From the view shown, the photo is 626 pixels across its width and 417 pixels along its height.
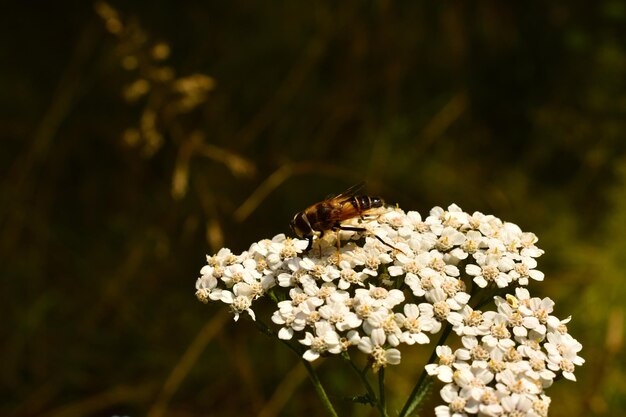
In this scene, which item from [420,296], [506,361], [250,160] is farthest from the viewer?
[250,160]

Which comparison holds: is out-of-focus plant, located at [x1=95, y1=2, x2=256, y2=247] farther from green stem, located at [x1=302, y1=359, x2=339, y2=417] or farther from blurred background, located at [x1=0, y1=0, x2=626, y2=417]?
green stem, located at [x1=302, y1=359, x2=339, y2=417]

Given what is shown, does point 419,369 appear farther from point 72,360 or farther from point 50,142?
point 50,142

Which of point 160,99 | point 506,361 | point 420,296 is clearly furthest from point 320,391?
point 160,99

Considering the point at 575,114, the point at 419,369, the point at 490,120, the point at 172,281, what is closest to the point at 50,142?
the point at 172,281

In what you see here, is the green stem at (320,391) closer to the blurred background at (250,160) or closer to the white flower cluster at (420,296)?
the white flower cluster at (420,296)

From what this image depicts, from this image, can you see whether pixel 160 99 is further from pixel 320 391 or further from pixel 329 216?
pixel 320 391
